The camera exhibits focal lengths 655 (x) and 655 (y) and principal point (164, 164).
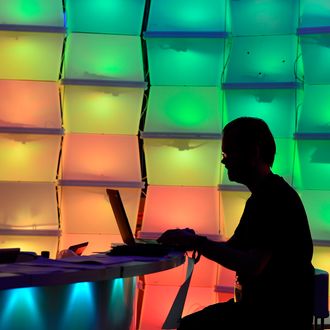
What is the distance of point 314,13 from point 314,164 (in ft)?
2.95

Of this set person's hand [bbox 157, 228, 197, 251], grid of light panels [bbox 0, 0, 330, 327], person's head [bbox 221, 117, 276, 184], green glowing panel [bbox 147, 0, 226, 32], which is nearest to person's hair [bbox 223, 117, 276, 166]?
person's head [bbox 221, 117, 276, 184]

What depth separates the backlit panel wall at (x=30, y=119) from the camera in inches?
156

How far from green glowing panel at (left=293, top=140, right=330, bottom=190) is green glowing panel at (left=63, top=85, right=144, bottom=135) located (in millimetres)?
1022

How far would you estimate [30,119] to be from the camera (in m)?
3.97

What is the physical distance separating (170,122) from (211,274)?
0.96 metres

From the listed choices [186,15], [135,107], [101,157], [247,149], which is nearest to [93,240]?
[101,157]

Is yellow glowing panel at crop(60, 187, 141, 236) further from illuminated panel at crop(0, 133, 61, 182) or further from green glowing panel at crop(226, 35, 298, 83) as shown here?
green glowing panel at crop(226, 35, 298, 83)

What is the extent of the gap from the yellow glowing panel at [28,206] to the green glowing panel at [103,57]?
28.4 inches

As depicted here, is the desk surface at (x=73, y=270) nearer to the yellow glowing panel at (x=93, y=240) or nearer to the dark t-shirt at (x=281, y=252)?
the dark t-shirt at (x=281, y=252)

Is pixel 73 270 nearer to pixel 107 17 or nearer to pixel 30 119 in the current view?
pixel 30 119

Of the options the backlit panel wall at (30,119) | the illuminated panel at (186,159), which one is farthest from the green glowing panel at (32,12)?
the illuminated panel at (186,159)

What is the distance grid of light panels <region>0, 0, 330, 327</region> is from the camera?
12.9 ft

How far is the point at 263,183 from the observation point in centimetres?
189

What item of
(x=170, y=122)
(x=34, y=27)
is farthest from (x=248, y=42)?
(x=34, y=27)
